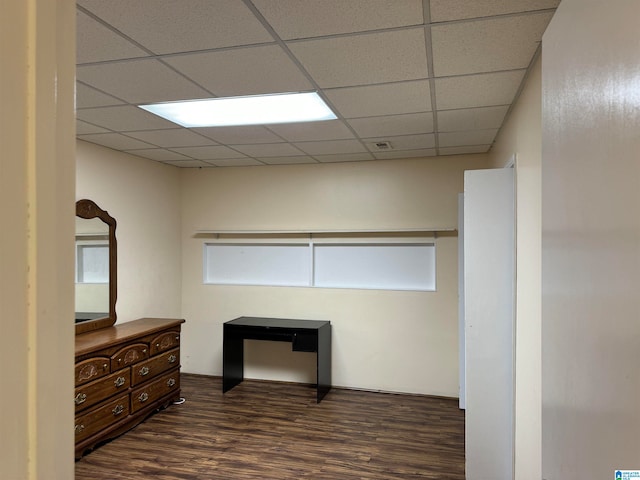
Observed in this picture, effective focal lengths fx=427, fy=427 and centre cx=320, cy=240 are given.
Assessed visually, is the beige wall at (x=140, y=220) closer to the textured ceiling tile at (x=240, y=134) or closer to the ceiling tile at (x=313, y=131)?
the textured ceiling tile at (x=240, y=134)

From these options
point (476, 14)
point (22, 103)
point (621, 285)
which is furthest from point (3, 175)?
point (476, 14)

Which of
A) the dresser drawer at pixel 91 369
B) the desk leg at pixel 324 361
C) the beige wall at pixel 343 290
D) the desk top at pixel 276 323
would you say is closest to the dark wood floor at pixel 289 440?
the desk leg at pixel 324 361

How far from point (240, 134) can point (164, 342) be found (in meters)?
2.12

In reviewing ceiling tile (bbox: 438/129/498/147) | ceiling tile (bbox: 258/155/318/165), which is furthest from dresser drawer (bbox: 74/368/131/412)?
ceiling tile (bbox: 438/129/498/147)

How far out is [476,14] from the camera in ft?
5.36

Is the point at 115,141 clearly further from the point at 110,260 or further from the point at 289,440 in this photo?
the point at 289,440

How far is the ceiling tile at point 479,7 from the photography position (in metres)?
1.55

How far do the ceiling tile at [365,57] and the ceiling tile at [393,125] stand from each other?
71 cm

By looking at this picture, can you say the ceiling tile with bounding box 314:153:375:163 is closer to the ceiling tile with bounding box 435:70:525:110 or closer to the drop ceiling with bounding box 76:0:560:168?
the drop ceiling with bounding box 76:0:560:168

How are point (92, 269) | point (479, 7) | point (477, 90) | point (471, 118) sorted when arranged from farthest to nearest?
point (92, 269) < point (471, 118) < point (477, 90) < point (479, 7)

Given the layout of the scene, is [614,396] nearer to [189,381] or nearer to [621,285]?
[621,285]

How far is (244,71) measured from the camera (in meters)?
2.19

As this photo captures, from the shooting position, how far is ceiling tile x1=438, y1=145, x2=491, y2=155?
3.98m

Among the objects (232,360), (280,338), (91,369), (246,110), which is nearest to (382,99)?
(246,110)
